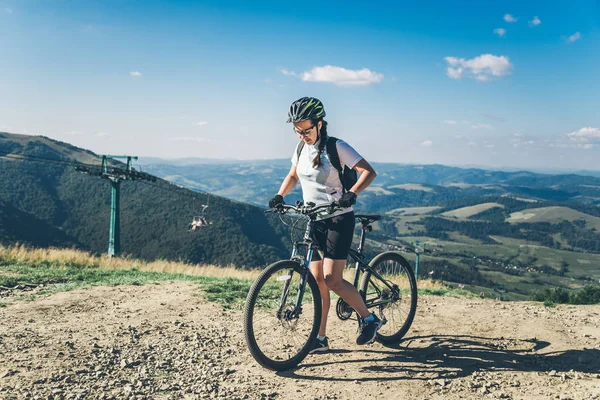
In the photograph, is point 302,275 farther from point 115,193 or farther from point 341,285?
point 115,193

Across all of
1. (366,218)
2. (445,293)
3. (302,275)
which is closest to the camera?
(302,275)

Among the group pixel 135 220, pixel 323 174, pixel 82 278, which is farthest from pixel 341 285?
pixel 135 220

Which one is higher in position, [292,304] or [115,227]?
[292,304]

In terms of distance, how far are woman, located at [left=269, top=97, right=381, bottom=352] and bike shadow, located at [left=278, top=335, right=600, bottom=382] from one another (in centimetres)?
79

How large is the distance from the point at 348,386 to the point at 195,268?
388 inches

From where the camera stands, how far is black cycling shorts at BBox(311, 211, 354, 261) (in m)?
4.38

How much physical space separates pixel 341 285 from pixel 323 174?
1.22m

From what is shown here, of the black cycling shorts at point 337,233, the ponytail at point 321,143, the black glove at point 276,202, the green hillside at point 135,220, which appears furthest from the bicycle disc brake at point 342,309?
the green hillside at point 135,220

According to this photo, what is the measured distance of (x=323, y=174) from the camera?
433 centimetres

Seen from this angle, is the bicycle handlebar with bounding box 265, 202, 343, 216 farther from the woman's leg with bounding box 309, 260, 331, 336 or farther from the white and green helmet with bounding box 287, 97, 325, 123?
the white and green helmet with bounding box 287, 97, 325, 123

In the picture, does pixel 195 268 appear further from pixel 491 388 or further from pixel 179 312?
pixel 491 388

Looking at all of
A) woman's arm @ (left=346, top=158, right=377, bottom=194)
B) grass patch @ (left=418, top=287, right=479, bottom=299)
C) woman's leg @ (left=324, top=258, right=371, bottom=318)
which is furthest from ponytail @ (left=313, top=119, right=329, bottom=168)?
grass patch @ (left=418, top=287, right=479, bottom=299)

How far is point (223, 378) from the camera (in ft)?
13.4

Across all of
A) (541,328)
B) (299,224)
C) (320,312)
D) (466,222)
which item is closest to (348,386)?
(320,312)
